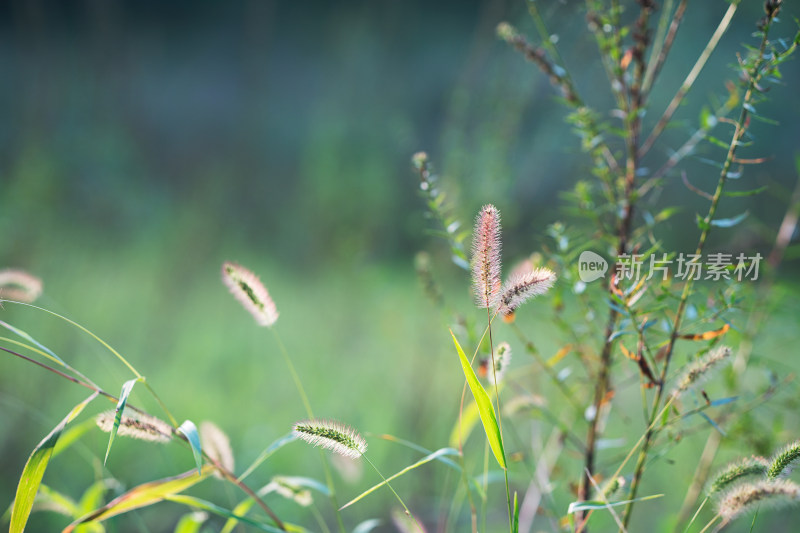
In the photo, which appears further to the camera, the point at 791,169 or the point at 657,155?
the point at 791,169

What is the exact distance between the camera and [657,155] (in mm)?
3162

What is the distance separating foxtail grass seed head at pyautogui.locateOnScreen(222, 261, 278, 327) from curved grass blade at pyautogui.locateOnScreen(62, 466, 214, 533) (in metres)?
0.18

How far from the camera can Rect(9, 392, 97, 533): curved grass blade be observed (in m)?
0.55

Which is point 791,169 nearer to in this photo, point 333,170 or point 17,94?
point 333,170

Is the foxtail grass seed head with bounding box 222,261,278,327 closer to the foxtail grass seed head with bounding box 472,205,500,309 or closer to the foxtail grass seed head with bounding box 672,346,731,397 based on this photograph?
the foxtail grass seed head with bounding box 472,205,500,309

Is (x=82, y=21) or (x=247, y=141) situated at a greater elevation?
(x=82, y=21)

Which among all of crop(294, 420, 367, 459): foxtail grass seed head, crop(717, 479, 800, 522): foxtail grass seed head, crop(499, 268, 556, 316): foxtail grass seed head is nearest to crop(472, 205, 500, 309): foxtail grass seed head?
crop(499, 268, 556, 316): foxtail grass seed head

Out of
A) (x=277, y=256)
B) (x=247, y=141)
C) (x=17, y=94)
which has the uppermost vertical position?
(x=17, y=94)

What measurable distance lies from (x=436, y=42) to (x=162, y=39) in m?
1.73

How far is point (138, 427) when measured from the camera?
57cm

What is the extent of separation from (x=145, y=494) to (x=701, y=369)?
0.59 meters

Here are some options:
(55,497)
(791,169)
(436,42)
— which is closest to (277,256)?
(436,42)

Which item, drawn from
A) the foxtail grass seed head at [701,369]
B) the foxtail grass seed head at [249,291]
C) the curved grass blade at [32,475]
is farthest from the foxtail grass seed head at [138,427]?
the foxtail grass seed head at [701,369]

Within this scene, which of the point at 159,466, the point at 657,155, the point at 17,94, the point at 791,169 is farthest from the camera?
the point at 791,169
